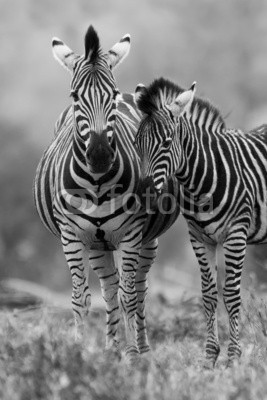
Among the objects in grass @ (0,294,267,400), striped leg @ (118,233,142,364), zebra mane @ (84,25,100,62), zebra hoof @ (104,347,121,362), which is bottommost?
grass @ (0,294,267,400)

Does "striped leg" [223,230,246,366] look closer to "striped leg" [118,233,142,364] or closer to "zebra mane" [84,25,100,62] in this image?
"striped leg" [118,233,142,364]

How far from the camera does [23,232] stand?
167 ft

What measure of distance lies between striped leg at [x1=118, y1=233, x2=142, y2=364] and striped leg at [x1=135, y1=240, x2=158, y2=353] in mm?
1140

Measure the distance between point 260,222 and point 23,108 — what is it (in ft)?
302

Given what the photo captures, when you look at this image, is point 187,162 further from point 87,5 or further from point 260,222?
point 87,5

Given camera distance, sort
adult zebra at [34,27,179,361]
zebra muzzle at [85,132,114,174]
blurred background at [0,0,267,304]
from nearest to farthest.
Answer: zebra muzzle at [85,132,114,174] → adult zebra at [34,27,179,361] → blurred background at [0,0,267,304]

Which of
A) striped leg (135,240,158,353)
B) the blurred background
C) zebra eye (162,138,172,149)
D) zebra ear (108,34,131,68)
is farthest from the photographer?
the blurred background

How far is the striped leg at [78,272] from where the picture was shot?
891 cm

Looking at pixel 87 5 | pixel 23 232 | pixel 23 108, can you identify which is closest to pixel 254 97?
pixel 23 108

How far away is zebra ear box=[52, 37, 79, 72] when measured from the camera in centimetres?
890

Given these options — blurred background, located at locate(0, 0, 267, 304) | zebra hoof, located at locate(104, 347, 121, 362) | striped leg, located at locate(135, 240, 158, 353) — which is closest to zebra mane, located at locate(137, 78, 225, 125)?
striped leg, located at locate(135, 240, 158, 353)

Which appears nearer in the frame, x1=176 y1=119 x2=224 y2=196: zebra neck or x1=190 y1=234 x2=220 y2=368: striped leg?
x1=176 y1=119 x2=224 y2=196: zebra neck

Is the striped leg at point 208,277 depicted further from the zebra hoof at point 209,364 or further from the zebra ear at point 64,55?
the zebra ear at point 64,55

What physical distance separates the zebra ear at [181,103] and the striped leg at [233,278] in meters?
1.32
